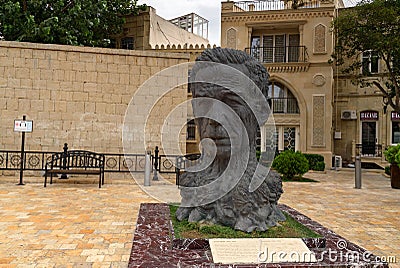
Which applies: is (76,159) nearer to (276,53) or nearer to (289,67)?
(289,67)

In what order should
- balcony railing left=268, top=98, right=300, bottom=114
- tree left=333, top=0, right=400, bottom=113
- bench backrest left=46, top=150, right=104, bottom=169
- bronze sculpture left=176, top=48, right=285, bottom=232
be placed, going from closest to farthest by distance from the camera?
bronze sculpture left=176, top=48, right=285, bottom=232 < bench backrest left=46, top=150, right=104, bottom=169 < tree left=333, top=0, right=400, bottom=113 < balcony railing left=268, top=98, right=300, bottom=114

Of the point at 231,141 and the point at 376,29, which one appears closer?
the point at 231,141

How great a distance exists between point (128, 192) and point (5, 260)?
4.63 meters

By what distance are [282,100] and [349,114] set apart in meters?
3.65

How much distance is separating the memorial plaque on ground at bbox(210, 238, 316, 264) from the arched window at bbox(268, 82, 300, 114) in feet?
49.1

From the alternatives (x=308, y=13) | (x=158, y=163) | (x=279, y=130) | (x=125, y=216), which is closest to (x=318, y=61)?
(x=308, y=13)

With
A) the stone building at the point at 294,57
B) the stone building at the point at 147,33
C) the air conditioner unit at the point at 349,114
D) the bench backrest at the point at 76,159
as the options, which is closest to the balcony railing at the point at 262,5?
the stone building at the point at 294,57

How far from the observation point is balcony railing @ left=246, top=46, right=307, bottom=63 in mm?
17969

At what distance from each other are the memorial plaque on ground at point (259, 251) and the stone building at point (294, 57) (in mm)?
13448

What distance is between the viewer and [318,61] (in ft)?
55.7

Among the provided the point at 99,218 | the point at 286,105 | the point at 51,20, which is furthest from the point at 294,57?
the point at 99,218

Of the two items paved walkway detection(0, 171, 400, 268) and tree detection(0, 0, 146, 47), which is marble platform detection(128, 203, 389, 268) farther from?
tree detection(0, 0, 146, 47)

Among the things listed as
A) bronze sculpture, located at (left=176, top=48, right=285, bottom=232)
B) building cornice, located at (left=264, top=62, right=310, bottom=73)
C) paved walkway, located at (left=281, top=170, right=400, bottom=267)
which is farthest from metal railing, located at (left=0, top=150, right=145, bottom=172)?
building cornice, located at (left=264, top=62, right=310, bottom=73)

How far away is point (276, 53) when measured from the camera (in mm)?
18344
